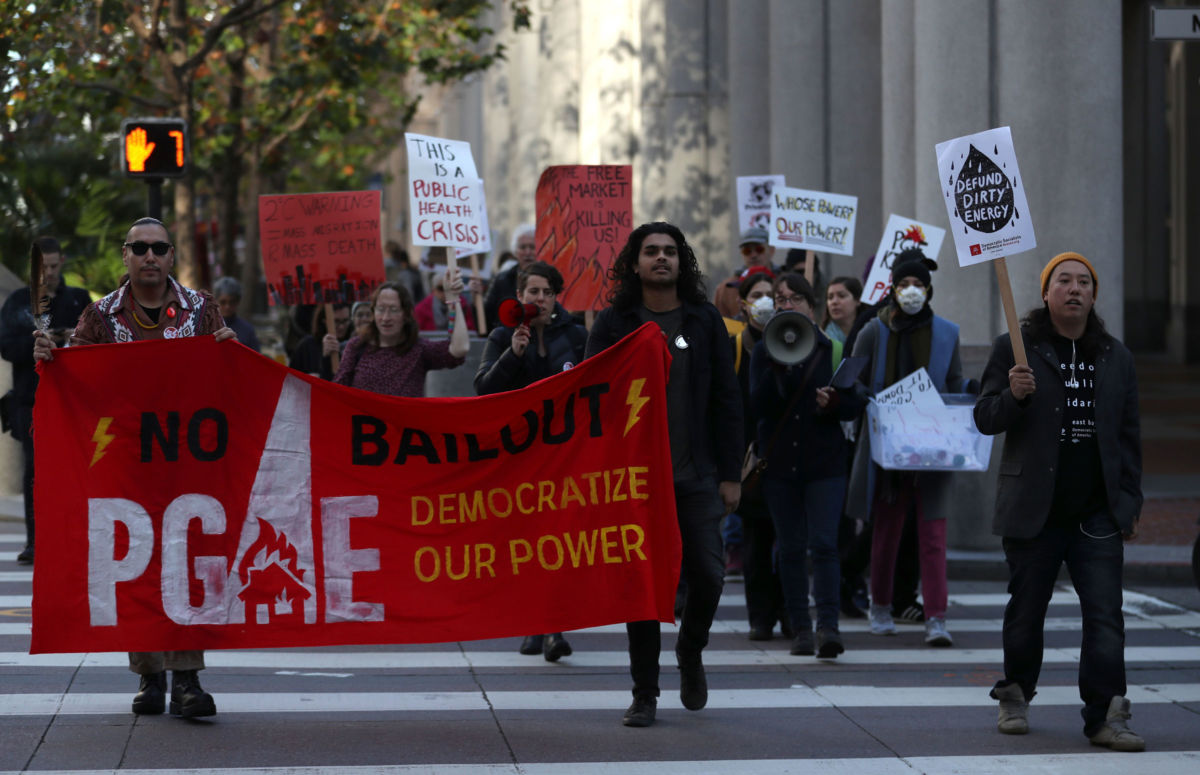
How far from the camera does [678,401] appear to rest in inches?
288

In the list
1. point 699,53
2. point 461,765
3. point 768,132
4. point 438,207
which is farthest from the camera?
point 699,53

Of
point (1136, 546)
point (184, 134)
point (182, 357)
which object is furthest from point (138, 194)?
point (182, 357)

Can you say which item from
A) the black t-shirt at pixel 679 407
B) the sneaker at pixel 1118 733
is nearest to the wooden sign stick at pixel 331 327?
the black t-shirt at pixel 679 407

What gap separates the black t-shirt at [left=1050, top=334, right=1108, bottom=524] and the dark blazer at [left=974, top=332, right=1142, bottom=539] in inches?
1.7

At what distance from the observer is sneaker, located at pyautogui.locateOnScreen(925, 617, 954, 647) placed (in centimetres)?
961

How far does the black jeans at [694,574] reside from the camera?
7.24 meters

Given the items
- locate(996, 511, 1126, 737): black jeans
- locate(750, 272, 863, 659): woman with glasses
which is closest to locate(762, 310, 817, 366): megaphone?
locate(750, 272, 863, 659): woman with glasses

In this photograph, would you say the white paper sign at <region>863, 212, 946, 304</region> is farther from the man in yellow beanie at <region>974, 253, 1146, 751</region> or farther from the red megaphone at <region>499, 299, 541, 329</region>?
the man in yellow beanie at <region>974, 253, 1146, 751</region>

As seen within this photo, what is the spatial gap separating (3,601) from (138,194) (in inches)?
660

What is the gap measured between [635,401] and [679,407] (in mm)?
221

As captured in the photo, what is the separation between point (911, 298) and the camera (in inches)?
383

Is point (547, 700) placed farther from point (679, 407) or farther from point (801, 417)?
point (801, 417)

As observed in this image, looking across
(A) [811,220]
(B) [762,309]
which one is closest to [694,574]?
(B) [762,309]

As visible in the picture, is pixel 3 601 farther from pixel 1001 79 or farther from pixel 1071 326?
pixel 1001 79
